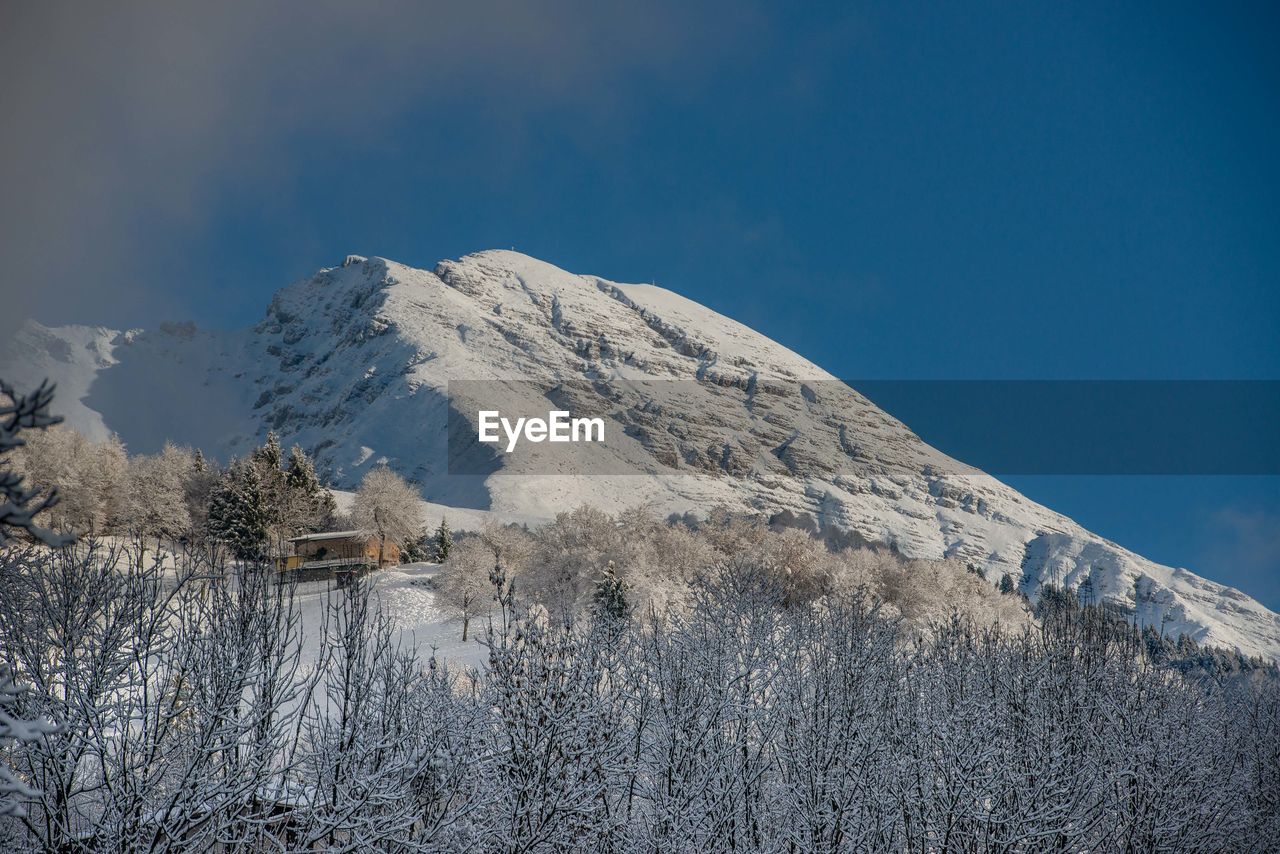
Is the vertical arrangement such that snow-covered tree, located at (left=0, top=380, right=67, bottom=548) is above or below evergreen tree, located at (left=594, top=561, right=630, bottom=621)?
above

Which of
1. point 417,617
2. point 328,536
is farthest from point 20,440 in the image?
point 328,536

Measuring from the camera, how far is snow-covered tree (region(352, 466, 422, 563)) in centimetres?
7925

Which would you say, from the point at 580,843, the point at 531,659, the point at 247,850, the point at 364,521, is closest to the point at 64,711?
the point at 247,850

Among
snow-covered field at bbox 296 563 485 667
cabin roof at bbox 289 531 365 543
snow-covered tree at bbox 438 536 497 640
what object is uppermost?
cabin roof at bbox 289 531 365 543

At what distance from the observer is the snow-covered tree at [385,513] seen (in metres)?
79.2

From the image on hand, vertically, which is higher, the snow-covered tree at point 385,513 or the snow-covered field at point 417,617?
the snow-covered tree at point 385,513

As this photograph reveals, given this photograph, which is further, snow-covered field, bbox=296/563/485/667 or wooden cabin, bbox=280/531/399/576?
wooden cabin, bbox=280/531/399/576

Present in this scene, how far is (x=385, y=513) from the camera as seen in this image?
3132 inches

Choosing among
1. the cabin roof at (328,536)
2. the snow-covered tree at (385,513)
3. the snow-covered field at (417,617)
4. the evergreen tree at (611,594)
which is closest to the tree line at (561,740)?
the evergreen tree at (611,594)

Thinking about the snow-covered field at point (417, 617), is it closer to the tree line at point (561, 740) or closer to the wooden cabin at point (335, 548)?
the wooden cabin at point (335, 548)

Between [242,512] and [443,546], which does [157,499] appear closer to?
[242,512]

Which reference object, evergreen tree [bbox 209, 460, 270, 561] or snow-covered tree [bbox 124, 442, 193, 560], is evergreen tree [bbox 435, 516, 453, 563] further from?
snow-covered tree [bbox 124, 442, 193, 560]

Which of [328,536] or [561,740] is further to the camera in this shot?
[328,536]

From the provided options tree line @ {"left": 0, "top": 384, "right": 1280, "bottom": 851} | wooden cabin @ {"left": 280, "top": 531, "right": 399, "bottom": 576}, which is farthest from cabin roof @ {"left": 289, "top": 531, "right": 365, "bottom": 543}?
tree line @ {"left": 0, "top": 384, "right": 1280, "bottom": 851}
